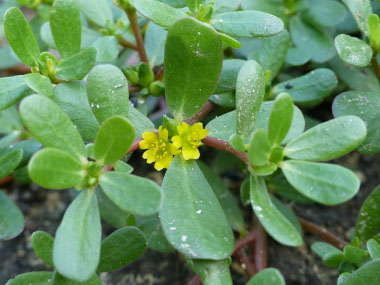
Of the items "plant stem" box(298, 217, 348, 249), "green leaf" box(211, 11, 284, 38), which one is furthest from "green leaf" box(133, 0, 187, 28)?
"plant stem" box(298, 217, 348, 249)

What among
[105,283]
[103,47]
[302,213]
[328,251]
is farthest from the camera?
[302,213]

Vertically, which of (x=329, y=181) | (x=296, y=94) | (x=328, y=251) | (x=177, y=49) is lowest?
(x=328, y=251)

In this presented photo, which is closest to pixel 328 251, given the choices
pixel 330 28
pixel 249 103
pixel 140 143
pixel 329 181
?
pixel 329 181

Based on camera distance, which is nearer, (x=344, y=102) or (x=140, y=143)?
(x=140, y=143)

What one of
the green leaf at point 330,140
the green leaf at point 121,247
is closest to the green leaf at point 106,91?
the green leaf at point 121,247

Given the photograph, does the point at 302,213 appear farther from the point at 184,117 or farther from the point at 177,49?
the point at 177,49

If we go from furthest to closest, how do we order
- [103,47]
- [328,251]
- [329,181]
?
[103,47], [328,251], [329,181]

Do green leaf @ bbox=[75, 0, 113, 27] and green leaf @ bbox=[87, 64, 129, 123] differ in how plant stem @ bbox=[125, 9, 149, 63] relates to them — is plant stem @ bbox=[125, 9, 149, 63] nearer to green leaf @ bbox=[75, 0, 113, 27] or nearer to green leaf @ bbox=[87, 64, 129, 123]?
green leaf @ bbox=[75, 0, 113, 27]

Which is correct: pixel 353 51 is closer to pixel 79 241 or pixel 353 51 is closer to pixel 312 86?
pixel 312 86
